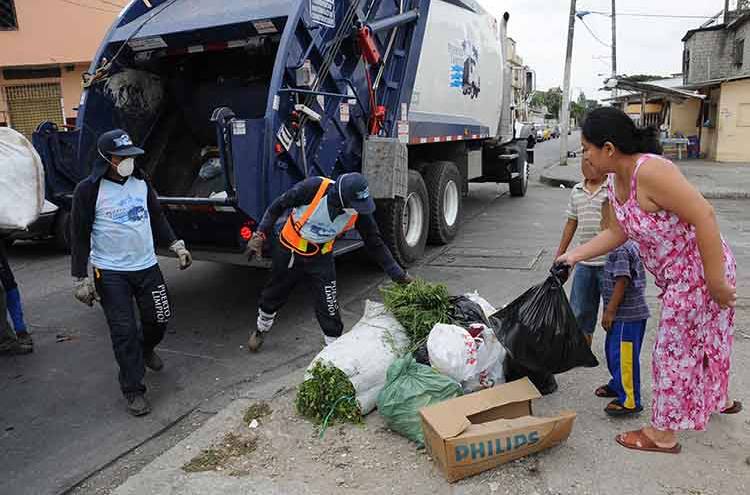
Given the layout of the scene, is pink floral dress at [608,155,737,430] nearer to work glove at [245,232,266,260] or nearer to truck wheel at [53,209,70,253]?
work glove at [245,232,266,260]

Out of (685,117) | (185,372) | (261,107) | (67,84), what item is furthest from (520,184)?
(685,117)

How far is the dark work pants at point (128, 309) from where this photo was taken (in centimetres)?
354

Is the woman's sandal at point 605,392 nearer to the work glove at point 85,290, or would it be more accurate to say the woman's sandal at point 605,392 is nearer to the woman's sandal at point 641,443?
the woman's sandal at point 641,443

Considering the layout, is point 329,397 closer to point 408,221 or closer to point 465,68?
point 408,221

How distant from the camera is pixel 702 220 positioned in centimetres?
239

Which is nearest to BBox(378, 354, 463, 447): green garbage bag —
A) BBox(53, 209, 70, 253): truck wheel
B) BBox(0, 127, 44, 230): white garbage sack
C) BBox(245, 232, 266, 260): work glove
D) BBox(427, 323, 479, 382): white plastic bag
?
BBox(427, 323, 479, 382): white plastic bag

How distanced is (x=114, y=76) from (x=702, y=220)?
480 centimetres

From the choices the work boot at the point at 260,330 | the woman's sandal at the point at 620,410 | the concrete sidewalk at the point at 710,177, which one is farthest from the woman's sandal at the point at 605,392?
the concrete sidewalk at the point at 710,177

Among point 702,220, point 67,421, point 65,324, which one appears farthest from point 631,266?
point 65,324

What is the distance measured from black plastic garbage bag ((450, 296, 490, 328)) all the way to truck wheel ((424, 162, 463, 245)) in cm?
367

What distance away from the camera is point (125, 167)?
11.6 feet

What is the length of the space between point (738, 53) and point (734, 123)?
939cm

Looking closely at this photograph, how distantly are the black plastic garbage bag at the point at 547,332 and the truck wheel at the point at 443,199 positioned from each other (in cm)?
433

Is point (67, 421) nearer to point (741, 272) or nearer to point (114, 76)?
point (114, 76)
